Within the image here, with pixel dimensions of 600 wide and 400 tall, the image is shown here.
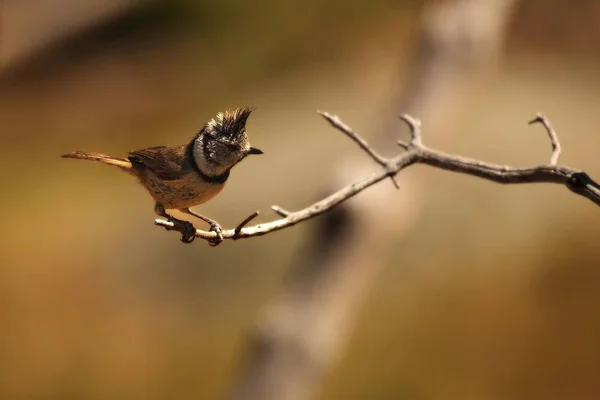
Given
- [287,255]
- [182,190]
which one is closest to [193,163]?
[182,190]

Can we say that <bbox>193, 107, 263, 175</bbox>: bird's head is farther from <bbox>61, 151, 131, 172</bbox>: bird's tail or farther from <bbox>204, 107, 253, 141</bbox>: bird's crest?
<bbox>61, 151, 131, 172</bbox>: bird's tail

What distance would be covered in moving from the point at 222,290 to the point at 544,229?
2302mm

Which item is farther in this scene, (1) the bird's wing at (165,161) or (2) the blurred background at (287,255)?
(2) the blurred background at (287,255)

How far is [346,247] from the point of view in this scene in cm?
439

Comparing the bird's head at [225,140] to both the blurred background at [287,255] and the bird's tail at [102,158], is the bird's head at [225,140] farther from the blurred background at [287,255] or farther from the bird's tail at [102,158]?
the blurred background at [287,255]

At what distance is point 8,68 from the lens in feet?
9.07

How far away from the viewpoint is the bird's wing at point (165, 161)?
6.35 ft

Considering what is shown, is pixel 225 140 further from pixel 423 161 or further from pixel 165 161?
pixel 423 161

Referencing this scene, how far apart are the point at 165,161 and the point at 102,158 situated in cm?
15

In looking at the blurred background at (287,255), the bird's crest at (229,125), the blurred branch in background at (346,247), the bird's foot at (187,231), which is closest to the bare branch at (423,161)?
the bird's foot at (187,231)

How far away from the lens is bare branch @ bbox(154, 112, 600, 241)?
1763 mm

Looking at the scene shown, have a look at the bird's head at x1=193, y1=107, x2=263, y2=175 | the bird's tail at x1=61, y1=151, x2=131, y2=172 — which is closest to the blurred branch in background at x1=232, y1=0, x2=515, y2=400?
the bird's tail at x1=61, y1=151, x2=131, y2=172

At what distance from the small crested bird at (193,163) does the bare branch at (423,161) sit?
0.34 ft

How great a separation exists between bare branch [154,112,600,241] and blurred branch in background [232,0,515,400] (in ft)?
6.76
